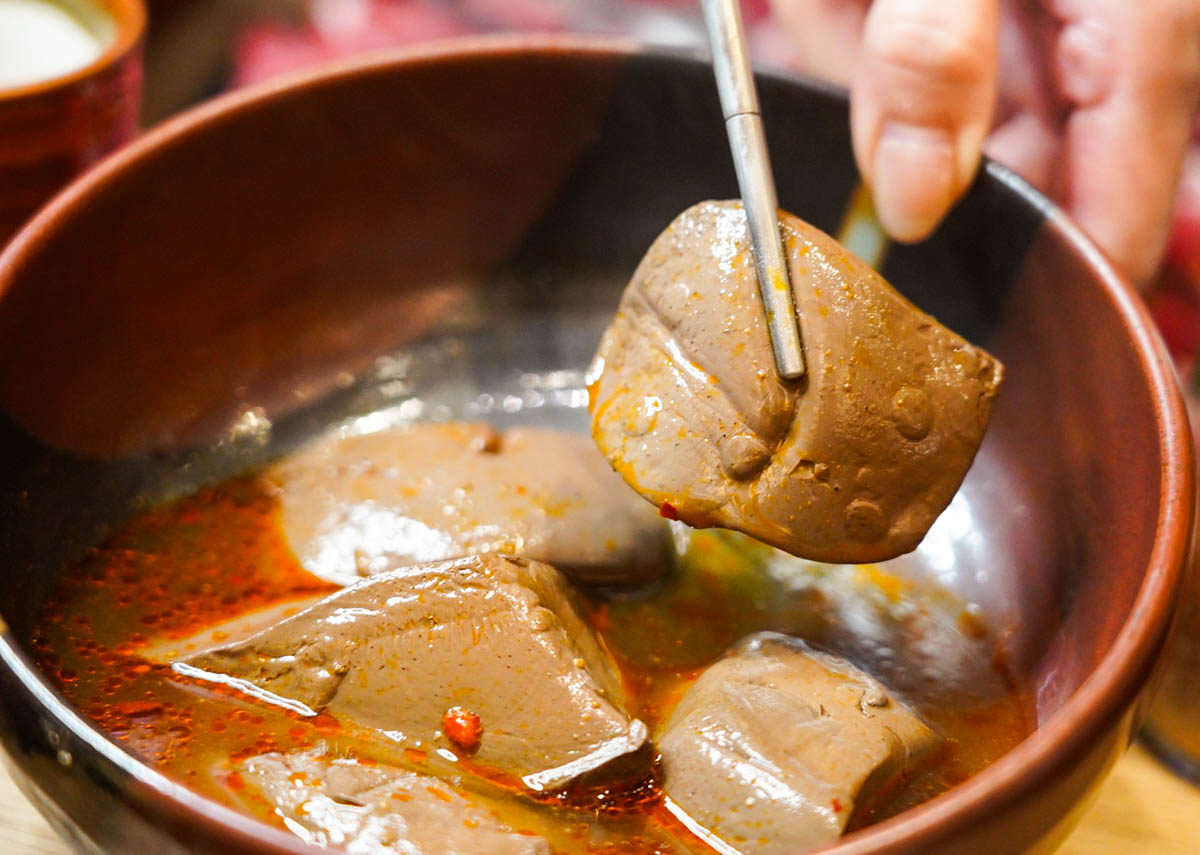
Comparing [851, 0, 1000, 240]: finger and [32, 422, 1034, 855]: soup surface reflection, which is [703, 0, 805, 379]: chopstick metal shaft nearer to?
[851, 0, 1000, 240]: finger

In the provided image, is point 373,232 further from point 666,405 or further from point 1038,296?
point 1038,296

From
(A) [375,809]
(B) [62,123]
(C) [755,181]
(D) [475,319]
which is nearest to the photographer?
(A) [375,809]

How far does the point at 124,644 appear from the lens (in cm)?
113

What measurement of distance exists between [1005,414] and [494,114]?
79cm

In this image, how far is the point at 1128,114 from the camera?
1.32 m

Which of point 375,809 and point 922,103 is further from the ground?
point 922,103

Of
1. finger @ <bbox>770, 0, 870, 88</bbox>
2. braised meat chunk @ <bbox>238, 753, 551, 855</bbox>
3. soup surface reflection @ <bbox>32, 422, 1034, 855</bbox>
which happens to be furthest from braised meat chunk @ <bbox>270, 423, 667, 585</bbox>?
finger @ <bbox>770, 0, 870, 88</bbox>

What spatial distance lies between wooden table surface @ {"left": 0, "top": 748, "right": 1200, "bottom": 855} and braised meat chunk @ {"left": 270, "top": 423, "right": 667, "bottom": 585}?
0.36 meters

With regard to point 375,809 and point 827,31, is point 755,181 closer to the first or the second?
point 827,31

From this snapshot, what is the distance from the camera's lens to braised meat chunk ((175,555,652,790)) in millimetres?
995

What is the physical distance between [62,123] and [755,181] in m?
0.91

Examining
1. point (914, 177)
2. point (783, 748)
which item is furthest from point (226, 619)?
point (914, 177)

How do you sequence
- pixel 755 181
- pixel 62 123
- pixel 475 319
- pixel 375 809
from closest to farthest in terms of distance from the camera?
pixel 375 809 → pixel 755 181 → pixel 62 123 → pixel 475 319

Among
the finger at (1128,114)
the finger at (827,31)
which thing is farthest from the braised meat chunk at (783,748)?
the finger at (827,31)
